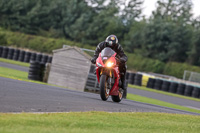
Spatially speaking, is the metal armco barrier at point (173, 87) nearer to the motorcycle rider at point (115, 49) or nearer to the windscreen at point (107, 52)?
the motorcycle rider at point (115, 49)

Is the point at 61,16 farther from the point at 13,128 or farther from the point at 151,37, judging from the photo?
the point at 13,128

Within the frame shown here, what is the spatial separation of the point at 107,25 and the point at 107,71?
6075 centimetres

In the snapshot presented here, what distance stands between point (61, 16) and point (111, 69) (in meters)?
64.1

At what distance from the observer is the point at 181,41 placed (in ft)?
203

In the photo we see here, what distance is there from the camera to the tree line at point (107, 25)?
6156 centimetres

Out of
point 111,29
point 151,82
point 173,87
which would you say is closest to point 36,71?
point 173,87

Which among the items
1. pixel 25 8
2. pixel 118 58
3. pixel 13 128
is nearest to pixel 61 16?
pixel 25 8

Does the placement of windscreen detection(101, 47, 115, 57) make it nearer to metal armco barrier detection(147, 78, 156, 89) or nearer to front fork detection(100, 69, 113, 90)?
front fork detection(100, 69, 113, 90)

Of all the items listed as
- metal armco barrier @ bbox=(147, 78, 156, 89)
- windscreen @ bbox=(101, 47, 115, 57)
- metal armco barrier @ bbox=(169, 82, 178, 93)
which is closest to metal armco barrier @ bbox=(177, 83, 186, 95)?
metal armco barrier @ bbox=(169, 82, 178, 93)

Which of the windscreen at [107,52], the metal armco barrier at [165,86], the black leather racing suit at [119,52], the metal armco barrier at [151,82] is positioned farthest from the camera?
the metal armco barrier at [151,82]

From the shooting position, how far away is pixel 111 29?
69625 mm

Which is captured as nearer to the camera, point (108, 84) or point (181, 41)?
point (108, 84)

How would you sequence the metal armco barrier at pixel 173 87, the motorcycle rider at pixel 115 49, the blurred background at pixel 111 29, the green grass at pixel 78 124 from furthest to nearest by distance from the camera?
the blurred background at pixel 111 29
the metal armco barrier at pixel 173 87
the motorcycle rider at pixel 115 49
the green grass at pixel 78 124

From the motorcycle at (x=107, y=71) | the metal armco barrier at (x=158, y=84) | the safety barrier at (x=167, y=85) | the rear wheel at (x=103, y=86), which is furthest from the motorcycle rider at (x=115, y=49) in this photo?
the metal armco barrier at (x=158, y=84)
